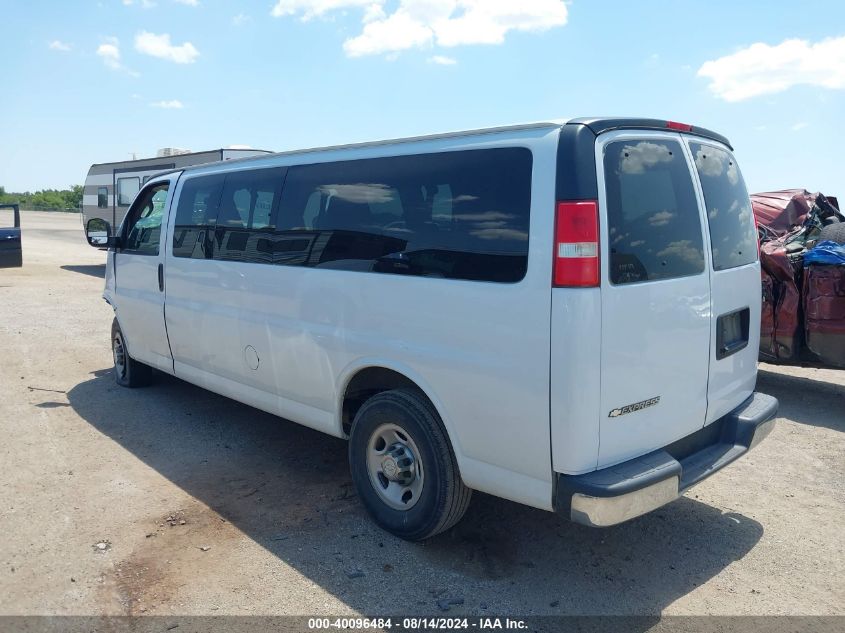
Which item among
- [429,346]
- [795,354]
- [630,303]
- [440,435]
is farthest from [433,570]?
[795,354]

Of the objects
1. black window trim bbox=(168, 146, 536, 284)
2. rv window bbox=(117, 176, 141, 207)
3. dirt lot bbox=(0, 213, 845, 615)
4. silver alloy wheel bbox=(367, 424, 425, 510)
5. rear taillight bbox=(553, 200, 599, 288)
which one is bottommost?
dirt lot bbox=(0, 213, 845, 615)

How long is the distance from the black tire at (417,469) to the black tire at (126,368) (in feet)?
12.4

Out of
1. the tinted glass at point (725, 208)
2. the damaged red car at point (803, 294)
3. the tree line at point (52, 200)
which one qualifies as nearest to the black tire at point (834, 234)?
the damaged red car at point (803, 294)

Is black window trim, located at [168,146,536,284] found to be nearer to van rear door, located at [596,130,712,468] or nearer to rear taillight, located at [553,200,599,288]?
rear taillight, located at [553,200,599,288]

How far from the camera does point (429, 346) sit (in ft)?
12.0

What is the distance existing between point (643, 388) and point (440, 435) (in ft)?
3.50

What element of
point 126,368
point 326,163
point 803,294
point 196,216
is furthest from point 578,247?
point 126,368

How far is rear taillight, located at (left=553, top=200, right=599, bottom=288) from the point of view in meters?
3.07

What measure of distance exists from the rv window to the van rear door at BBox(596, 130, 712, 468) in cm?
1710

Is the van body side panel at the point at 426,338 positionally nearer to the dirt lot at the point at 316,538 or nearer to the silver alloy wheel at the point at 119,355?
the dirt lot at the point at 316,538

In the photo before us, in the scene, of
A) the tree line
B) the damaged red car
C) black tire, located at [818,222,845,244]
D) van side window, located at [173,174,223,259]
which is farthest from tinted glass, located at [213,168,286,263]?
the tree line

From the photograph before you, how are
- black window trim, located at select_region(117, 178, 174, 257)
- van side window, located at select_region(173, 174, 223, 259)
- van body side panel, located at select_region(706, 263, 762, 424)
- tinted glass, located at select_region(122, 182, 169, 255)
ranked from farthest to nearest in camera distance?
1. tinted glass, located at select_region(122, 182, 169, 255)
2. black window trim, located at select_region(117, 178, 174, 257)
3. van side window, located at select_region(173, 174, 223, 259)
4. van body side panel, located at select_region(706, 263, 762, 424)

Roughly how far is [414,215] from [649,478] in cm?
178

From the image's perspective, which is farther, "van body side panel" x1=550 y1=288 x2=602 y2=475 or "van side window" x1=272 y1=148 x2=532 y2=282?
"van side window" x1=272 y1=148 x2=532 y2=282
